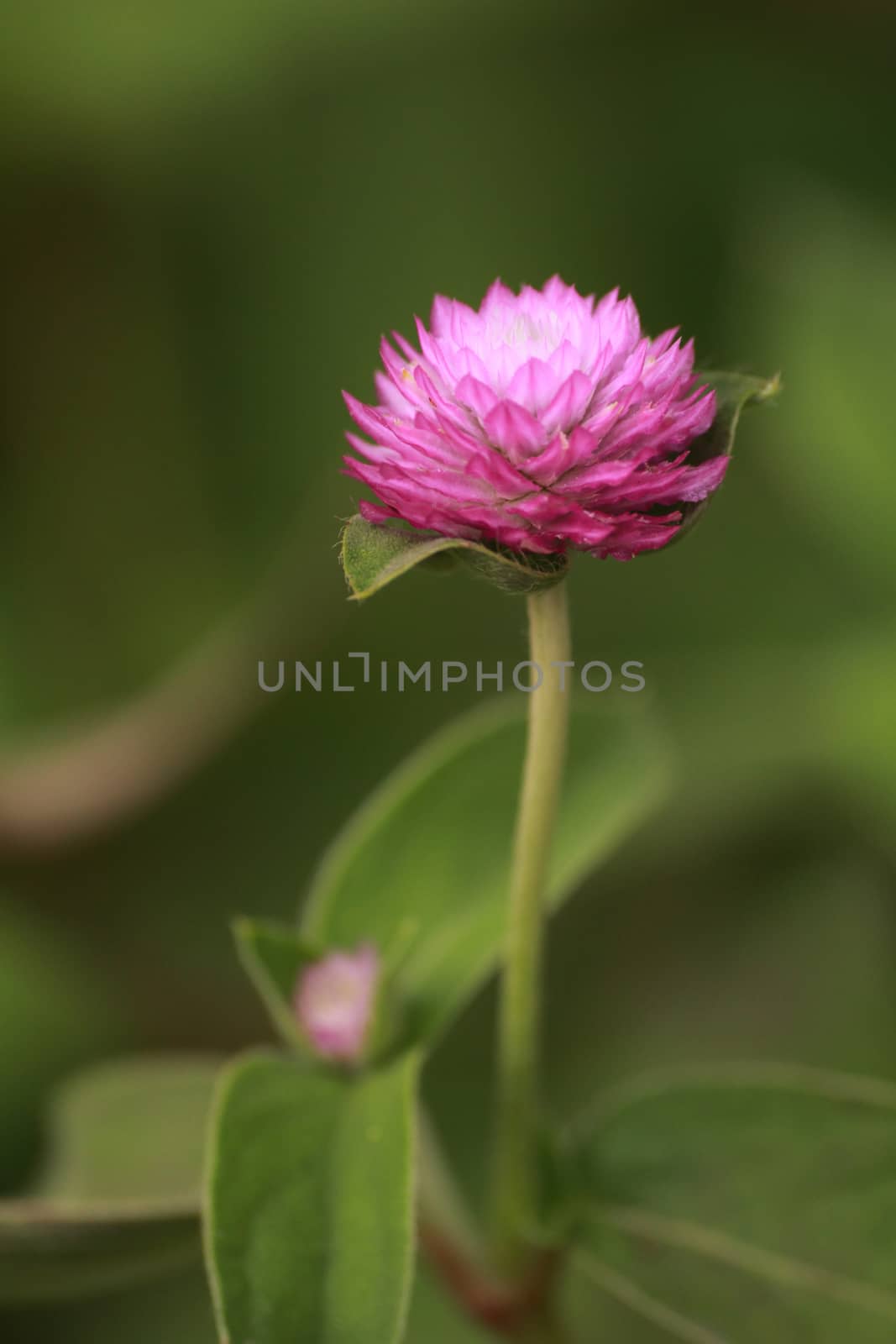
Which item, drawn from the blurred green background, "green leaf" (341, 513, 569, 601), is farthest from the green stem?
the blurred green background

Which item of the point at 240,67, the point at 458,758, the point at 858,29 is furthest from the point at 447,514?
the point at 858,29

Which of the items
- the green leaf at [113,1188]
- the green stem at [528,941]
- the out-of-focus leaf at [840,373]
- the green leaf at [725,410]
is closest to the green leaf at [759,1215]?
the green stem at [528,941]

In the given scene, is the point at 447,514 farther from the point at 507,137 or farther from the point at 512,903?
the point at 507,137

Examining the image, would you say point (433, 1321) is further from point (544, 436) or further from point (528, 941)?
point (544, 436)

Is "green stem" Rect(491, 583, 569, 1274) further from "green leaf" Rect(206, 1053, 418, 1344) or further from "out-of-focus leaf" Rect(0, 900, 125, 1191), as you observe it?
"out-of-focus leaf" Rect(0, 900, 125, 1191)

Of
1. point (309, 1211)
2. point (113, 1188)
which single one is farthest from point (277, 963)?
point (113, 1188)

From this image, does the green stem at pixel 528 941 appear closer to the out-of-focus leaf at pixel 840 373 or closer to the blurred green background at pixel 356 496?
the blurred green background at pixel 356 496
